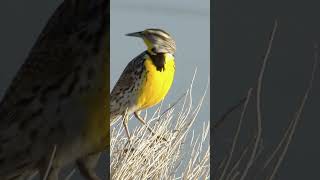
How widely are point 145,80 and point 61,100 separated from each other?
74 centimetres

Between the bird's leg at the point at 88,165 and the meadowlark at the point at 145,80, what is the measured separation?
0.49 m

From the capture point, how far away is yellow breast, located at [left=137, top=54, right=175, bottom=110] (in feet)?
4.88

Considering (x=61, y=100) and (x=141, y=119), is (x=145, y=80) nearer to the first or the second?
(x=141, y=119)

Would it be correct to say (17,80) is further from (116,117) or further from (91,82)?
(116,117)

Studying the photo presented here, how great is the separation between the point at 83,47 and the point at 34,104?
0.10 m

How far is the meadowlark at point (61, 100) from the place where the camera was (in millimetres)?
915

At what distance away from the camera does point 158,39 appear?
138cm
